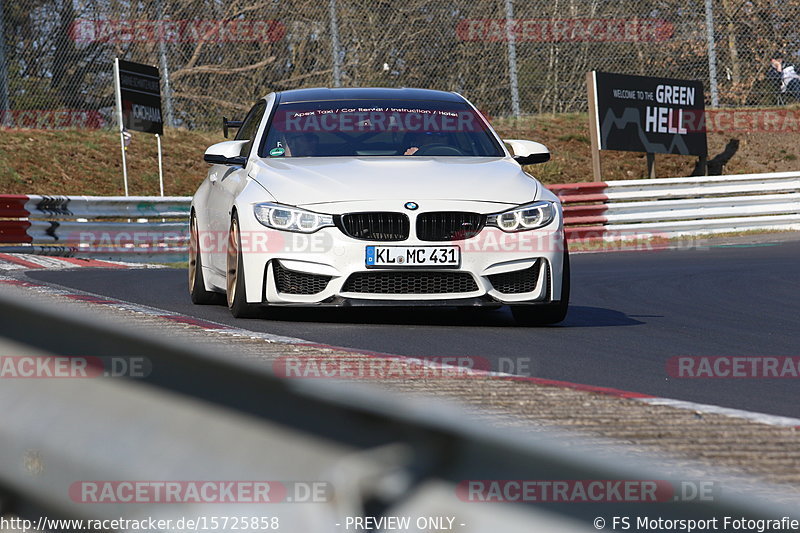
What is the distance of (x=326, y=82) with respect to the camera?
23000mm

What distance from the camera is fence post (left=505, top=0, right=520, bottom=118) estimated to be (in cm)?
2250

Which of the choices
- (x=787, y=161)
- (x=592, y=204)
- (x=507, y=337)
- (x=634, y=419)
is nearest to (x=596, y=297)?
(x=507, y=337)

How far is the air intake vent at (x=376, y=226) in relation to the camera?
23.4 feet

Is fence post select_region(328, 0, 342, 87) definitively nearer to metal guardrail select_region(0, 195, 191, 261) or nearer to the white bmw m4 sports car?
metal guardrail select_region(0, 195, 191, 261)

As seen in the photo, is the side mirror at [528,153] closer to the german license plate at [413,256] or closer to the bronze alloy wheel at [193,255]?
the german license plate at [413,256]

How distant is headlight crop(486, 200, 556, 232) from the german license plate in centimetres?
31

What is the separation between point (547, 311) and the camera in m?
7.59

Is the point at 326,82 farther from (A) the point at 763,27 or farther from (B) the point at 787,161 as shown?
(B) the point at 787,161

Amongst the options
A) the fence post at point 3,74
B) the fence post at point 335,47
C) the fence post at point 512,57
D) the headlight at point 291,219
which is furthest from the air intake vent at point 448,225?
the fence post at point 512,57

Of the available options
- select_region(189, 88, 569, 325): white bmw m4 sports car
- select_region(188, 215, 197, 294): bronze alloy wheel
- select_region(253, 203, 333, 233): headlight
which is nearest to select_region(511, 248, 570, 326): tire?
select_region(189, 88, 569, 325): white bmw m4 sports car

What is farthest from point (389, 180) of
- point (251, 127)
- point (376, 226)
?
point (251, 127)

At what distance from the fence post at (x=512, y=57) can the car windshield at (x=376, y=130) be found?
557 inches

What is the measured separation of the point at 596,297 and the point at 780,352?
11.8 ft

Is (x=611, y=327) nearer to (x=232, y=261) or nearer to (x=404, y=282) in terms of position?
(x=404, y=282)
